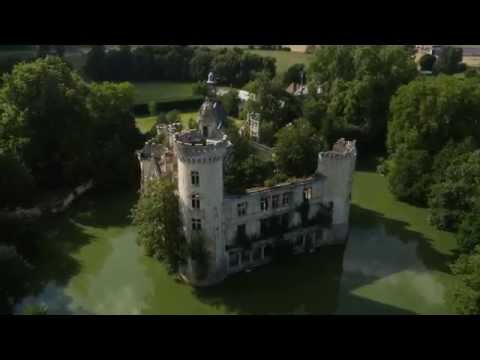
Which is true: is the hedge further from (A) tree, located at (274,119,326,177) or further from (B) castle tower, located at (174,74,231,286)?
(B) castle tower, located at (174,74,231,286)

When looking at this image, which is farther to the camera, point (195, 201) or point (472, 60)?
point (472, 60)

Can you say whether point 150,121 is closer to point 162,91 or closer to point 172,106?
point 172,106

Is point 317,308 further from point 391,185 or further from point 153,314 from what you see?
point 391,185

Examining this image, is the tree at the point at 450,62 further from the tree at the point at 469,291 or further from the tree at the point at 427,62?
the tree at the point at 469,291

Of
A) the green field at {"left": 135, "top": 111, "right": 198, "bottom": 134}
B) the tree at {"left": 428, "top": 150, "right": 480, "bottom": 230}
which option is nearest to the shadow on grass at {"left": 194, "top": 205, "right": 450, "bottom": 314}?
the tree at {"left": 428, "top": 150, "right": 480, "bottom": 230}

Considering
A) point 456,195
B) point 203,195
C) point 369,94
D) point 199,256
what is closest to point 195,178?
point 203,195
